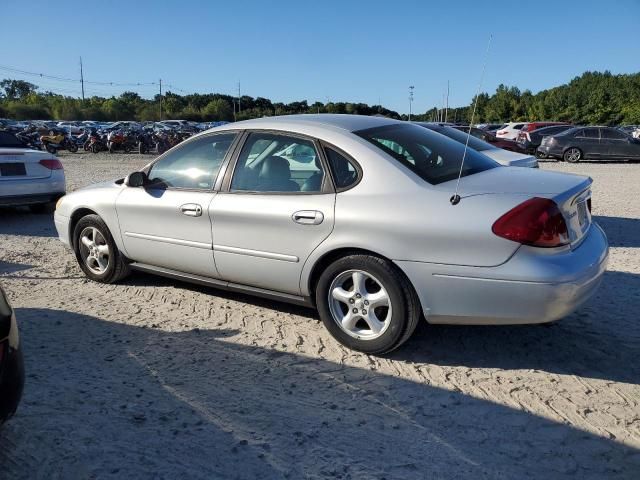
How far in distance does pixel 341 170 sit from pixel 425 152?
0.66 metres

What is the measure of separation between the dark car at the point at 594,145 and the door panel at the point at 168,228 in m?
20.1

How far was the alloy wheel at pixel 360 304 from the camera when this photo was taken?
11.7 ft

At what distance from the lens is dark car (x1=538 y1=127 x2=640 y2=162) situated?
2109 cm

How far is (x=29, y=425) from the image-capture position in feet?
9.29

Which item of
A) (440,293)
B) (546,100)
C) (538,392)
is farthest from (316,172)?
(546,100)

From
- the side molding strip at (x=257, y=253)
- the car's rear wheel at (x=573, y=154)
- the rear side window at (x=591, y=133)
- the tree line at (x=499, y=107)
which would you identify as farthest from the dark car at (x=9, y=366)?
the tree line at (x=499, y=107)

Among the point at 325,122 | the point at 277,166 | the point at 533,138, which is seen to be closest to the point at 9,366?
the point at 277,166

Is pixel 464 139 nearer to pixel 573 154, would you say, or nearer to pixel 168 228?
pixel 168 228

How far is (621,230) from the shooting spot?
7676 millimetres

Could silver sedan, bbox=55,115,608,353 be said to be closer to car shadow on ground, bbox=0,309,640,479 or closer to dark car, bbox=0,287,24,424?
car shadow on ground, bbox=0,309,640,479

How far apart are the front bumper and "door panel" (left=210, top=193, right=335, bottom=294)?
0.68 m

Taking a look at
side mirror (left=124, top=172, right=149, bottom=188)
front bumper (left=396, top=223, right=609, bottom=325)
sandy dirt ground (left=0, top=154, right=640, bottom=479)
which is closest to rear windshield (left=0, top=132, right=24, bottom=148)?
sandy dirt ground (left=0, top=154, right=640, bottom=479)

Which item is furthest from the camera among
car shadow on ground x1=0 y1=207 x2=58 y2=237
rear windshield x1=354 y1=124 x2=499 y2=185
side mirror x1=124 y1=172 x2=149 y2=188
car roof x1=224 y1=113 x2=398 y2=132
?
car shadow on ground x1=0 y1=207 x2=58 y2=237

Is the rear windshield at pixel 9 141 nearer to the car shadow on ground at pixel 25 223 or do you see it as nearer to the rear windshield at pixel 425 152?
the car shadow on ground at pixel 25 223
